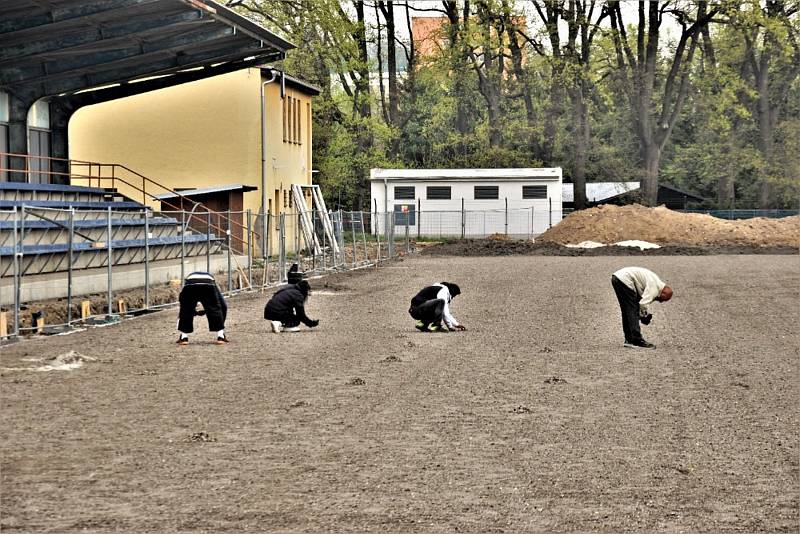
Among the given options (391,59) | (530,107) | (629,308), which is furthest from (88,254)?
(530,107)

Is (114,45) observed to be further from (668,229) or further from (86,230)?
(668,229)

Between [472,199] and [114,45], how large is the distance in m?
39.0

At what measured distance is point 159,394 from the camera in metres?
14.1

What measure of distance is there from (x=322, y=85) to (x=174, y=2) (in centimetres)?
4353

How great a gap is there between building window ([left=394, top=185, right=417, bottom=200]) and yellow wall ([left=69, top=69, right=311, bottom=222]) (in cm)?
2191

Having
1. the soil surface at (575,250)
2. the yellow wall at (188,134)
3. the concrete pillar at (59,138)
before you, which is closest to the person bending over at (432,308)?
the concrete pillar at (59,138)

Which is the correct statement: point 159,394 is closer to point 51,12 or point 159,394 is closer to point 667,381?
point 667,381

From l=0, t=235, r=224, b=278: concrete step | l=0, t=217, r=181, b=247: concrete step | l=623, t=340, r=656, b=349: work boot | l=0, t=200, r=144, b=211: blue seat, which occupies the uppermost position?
l=0, t=200, r=144, b=211: blue seat

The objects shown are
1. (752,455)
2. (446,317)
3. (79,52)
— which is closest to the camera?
(752,455)

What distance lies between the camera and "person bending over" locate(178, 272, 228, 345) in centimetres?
1895

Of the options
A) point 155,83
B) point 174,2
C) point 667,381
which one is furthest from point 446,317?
point 155,83

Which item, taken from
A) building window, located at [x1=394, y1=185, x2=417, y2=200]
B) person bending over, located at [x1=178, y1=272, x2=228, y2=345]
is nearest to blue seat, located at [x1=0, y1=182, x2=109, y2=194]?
person bending over, located at [x1=178, y1=272, x2=228, y2=345]

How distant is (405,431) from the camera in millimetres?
11867

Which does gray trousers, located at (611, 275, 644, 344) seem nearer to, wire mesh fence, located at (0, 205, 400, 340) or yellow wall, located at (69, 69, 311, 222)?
wire mesh fence, located at (0, 205, 400, 340)
